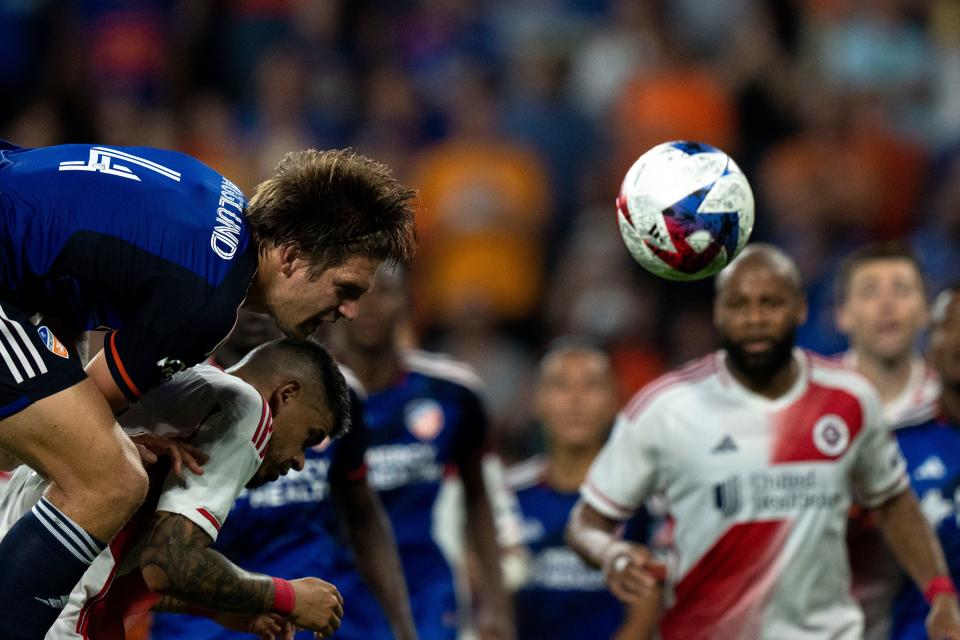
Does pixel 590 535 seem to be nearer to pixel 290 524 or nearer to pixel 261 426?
pixel 290 524

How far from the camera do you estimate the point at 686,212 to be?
5555 mm

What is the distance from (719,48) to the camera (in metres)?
13.1

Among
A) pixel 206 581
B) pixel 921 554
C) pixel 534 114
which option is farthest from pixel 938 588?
pixel 534 114

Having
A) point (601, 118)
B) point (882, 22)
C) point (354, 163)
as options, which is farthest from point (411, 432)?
point (882, 22)

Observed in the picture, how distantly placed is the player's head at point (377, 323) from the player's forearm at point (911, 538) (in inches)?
99.2

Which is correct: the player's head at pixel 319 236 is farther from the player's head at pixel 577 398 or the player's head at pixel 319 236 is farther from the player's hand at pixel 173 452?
the player's head at pixel 577 398

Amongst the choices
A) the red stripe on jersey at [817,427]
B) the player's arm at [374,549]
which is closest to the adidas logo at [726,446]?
the red stripe on jersey at [817,427]

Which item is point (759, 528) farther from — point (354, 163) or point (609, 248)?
point (609, 248)

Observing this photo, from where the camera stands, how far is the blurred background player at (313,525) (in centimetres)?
645

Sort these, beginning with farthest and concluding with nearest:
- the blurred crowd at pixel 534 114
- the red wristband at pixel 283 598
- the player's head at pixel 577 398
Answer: the blurred crowd at pixel 534 114 < the player's head at pixel 577 398 < the red wristband at pixel 283 598

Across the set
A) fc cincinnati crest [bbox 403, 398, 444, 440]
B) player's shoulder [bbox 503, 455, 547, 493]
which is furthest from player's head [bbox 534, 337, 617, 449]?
fc cincinnati crest [bbox 403, 398, 444, 440]

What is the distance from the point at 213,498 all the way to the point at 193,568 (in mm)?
221

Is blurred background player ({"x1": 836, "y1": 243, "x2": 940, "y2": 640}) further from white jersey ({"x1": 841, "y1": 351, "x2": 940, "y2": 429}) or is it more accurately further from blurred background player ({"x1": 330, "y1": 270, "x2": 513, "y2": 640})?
blurred background player ({"x1": 330, "y1": 270, "x2": 513, "y2": 640})

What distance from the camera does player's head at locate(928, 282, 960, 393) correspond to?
6.98 meters
